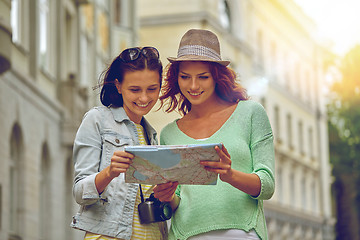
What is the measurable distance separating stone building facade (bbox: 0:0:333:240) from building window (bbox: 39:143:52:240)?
23 mm

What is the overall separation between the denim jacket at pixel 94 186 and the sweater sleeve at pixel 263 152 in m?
0.62

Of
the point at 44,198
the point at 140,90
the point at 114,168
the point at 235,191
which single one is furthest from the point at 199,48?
the point at 44,198

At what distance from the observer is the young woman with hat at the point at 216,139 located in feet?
15.1

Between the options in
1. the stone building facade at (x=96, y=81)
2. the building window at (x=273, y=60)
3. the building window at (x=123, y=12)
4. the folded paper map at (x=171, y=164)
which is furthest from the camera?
the building window at (x=273, y=60)

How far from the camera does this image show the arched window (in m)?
18.4

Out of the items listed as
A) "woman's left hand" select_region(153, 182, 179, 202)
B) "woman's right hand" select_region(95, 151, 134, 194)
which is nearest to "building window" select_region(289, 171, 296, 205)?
"woman's left hand" select_region(153, 182, 179, 202)

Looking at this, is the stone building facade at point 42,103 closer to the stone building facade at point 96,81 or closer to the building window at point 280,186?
the stone building facade at point 96,81

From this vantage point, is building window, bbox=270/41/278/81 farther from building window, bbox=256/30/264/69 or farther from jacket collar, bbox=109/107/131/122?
jacket collar, bbox=109/107/131/122

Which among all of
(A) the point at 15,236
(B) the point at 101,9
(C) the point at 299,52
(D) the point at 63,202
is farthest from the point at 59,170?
(C) the point at 299,52

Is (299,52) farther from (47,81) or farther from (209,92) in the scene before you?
(209,92)

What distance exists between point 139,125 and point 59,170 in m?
17.7

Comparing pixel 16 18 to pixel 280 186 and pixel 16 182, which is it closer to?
pixel 16 182

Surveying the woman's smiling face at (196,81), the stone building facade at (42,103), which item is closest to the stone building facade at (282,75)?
the stone building facade at (42,103)

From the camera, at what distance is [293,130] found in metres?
51.0
